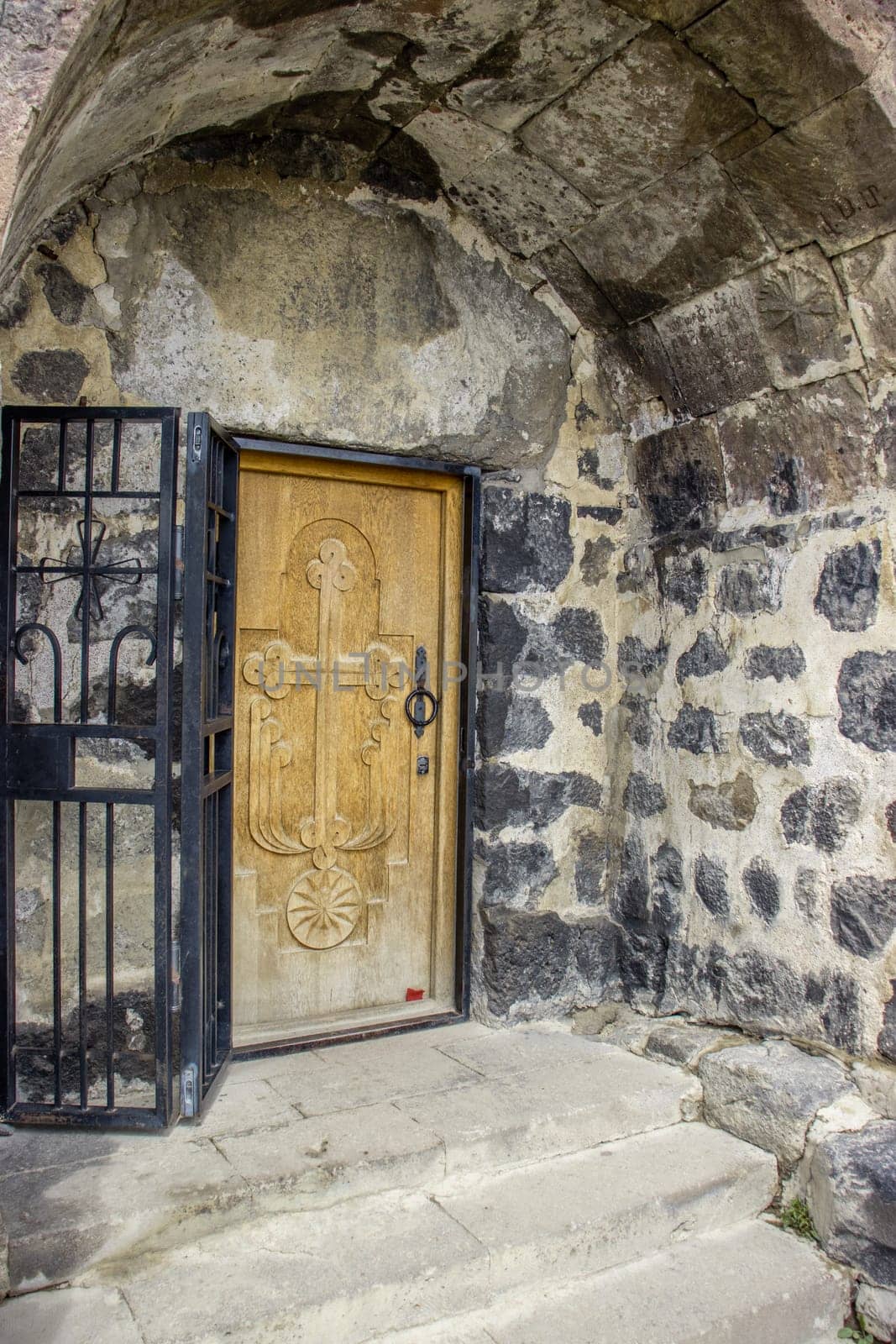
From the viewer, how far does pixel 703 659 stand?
2861 millimetres

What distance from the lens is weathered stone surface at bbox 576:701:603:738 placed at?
3123 mm

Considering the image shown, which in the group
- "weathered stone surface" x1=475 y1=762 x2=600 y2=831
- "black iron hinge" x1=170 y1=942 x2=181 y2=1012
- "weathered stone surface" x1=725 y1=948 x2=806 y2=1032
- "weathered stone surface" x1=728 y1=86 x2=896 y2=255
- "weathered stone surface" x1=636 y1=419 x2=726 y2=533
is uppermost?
"weathered stone surface" x1=728 y1=86 x2=896 y2=255

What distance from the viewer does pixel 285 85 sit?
2.41m

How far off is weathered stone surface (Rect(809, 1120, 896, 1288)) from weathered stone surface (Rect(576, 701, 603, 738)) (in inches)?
50.8

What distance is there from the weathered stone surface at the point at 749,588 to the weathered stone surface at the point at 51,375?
5.79 feet

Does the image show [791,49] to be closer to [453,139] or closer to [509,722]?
[453,139]

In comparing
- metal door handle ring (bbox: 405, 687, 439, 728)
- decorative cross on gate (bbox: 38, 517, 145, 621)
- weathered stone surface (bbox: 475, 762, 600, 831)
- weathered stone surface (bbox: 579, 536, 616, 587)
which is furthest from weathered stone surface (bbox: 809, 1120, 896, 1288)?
decorative cross on gate (bbox: 38, 517, 145, 621)

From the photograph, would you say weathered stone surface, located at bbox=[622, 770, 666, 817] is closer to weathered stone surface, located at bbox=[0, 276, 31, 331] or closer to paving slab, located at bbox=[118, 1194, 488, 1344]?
paving slab, located at bbox=[118, 1194, 488, 1344]

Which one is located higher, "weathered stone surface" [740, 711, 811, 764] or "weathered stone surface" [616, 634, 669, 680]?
"weathered stone surface" [616, 634, 669, 680]

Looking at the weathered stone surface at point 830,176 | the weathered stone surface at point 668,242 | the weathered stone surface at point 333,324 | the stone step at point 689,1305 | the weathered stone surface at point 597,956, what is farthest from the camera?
the weathered stone surface at point 597,956

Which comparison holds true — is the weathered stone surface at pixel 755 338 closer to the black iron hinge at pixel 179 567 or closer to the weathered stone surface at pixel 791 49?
the weathered stone surface at pixel 791 49

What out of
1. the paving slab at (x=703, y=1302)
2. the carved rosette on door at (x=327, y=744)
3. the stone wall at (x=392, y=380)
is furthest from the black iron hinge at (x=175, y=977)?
the paving slab at (x=703, y=1302)

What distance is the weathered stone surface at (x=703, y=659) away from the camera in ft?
9.21

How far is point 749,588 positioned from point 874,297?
78 cm
